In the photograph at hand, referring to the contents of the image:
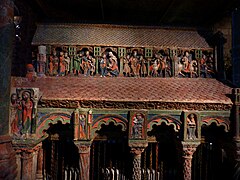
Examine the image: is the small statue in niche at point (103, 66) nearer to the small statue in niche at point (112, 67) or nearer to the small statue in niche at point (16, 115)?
the small statue in niche at point (112, 67)

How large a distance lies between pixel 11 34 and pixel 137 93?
2896 millimetres

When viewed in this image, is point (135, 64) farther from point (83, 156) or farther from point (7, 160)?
point (7, 160)

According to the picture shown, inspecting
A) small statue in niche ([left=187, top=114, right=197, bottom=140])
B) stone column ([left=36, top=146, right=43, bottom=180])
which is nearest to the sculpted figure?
stone column ([left=36, top=146, right=43, bottom=180])

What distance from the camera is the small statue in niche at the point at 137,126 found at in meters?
4.50

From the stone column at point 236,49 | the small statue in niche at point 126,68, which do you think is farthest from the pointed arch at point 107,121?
the stone column at point 236,49

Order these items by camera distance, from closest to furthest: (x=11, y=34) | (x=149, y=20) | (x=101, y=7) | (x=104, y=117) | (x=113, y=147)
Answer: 1. (x=11, y=34)
2. (x=104, y=117)
3. (x=113, y=147)
4. (x=101, y=7)
5. (x=149, y=20)

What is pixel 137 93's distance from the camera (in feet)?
15.3

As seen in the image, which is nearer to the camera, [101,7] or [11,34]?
[11,34]

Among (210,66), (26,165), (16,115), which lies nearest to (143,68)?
(210,66)

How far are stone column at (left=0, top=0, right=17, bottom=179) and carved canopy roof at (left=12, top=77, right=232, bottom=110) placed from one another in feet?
2.21

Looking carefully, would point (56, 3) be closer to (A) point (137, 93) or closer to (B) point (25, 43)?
(B) point (25, 43)

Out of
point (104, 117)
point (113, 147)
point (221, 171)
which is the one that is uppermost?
point (104, 117)

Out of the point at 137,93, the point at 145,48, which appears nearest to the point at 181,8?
the point at 145,48

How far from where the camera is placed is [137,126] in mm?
4508
